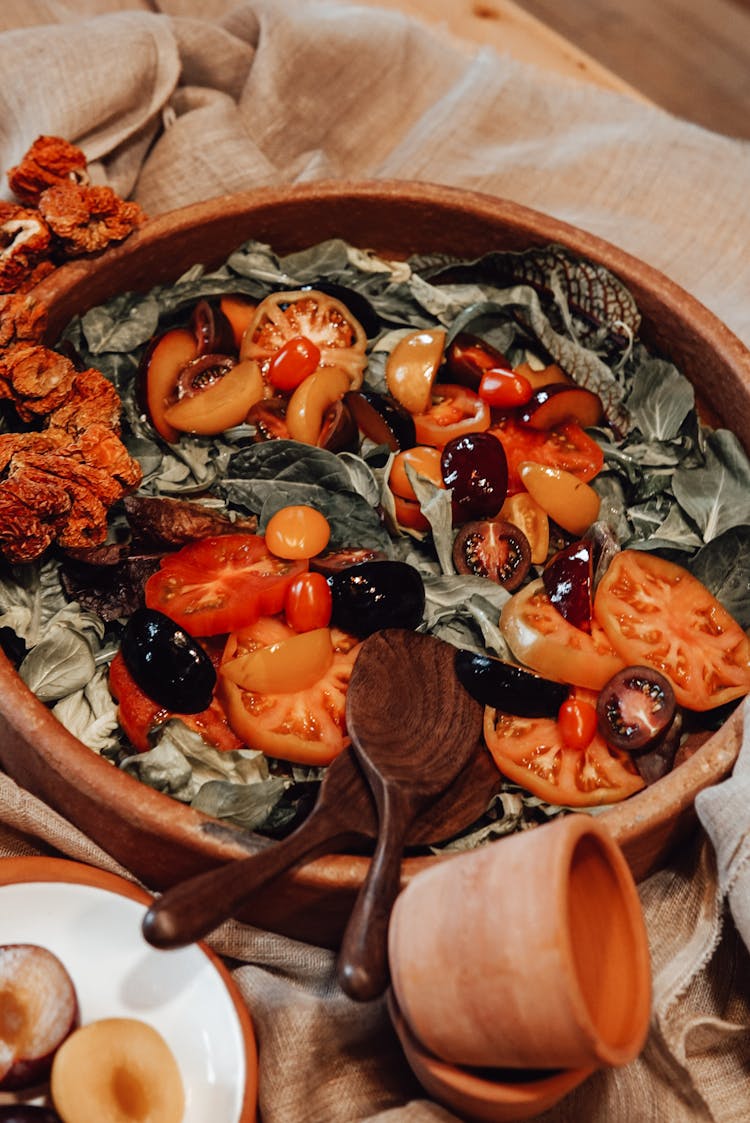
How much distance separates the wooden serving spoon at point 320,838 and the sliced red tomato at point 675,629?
37 centimetres

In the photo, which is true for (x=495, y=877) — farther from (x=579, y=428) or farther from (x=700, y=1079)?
(x=579, y=428)

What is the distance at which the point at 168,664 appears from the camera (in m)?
1.85

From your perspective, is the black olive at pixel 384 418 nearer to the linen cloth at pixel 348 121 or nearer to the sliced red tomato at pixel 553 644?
the sliced red tomato at pixel 553 644

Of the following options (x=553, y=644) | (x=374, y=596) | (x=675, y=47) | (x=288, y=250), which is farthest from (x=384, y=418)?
(x=675, y=47)

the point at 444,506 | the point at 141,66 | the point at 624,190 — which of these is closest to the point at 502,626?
the point at 444,506

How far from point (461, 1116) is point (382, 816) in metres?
0.44

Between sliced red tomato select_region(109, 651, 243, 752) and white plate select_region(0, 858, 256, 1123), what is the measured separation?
25 cm

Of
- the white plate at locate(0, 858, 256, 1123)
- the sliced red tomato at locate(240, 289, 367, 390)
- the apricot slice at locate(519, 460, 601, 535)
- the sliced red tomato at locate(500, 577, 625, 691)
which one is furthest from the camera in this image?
the sliced red tomato at locate(240, 289, 367, 390)

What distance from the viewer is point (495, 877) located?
1.34 m

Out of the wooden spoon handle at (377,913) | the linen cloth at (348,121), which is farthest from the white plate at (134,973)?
the linen cloth at (348,121)

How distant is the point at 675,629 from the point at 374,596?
1.91 feet

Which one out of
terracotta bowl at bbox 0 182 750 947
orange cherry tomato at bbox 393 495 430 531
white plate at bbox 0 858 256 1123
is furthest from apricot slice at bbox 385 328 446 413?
white plate at bbox 0 858 256 1123

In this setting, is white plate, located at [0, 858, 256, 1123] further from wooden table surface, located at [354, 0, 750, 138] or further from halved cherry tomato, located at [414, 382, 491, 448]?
wooden table surface, located at [354, 0, 750, 138]

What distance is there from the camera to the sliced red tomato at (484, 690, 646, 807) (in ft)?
6.17
